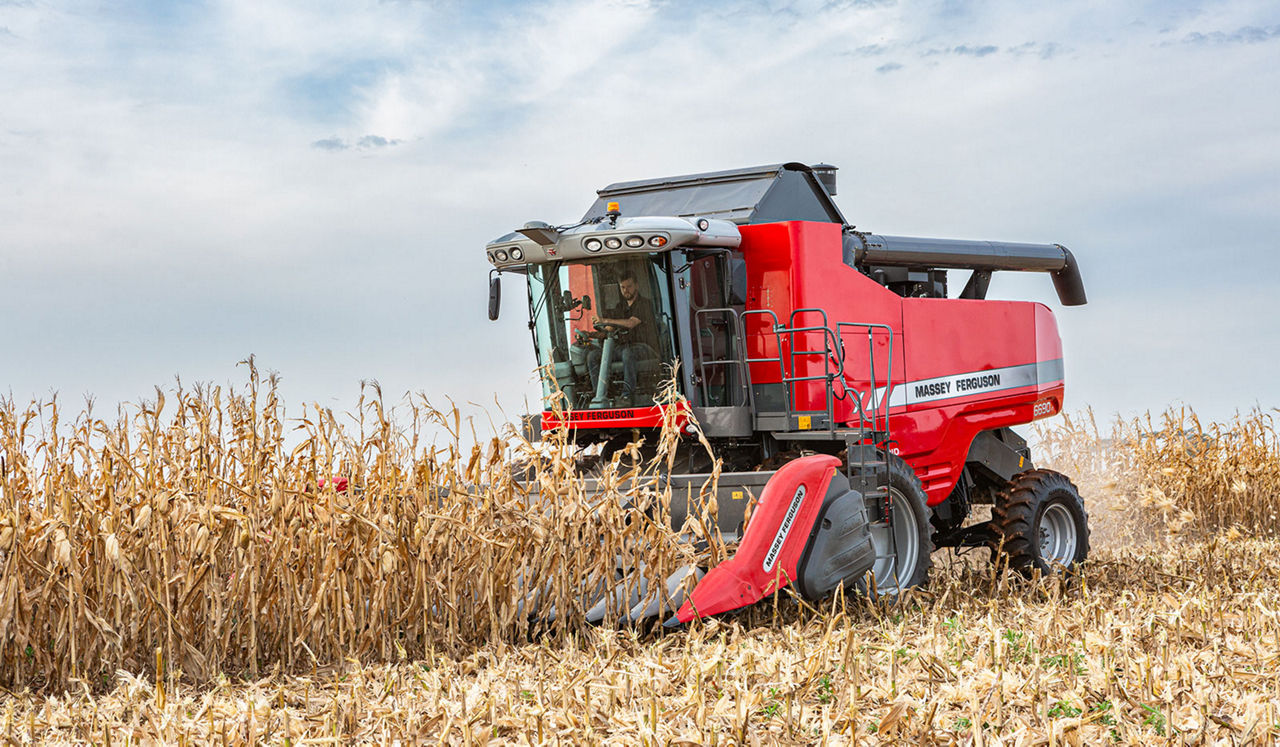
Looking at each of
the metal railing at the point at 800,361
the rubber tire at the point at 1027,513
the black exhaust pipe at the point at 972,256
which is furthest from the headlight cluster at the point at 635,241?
the rubber tire at the point at 1027,513

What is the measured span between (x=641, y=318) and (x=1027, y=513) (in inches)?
→ 134

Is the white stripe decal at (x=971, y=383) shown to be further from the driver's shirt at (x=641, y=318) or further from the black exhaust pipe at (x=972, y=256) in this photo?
the driver's shirt at (x=641, y=318)

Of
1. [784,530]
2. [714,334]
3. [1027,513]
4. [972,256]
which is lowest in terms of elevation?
[1027,513]

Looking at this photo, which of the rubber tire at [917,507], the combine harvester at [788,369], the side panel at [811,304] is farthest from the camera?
the side panel at [811,304]

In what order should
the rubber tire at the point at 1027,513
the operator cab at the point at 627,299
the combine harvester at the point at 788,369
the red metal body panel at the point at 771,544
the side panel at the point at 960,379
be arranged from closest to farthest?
the red metal body panel at the point at 771,544 < the combine harvester at the point at 788,369 < the operator cab at the point at 627,299 < the side panel at the point at 960,379 < the rubber tire at the point at 1027,513

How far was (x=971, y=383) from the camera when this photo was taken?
9.07 m

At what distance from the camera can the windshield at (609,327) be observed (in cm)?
740

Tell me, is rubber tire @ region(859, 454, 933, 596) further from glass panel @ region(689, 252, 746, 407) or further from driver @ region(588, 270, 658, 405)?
driver @ region(588, 270, 658, 405)

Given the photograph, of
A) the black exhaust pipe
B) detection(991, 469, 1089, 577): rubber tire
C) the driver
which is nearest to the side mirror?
the driver

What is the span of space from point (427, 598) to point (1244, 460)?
10.1m

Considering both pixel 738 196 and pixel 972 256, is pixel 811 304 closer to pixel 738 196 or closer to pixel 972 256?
pixel 738 196

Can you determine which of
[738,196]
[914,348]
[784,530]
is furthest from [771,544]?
[738,196]

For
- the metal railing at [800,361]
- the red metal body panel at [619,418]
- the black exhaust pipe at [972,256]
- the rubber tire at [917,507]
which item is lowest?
the rubber tire at [917,507]

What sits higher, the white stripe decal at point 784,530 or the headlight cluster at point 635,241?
the headlight cluster at point 635,241
